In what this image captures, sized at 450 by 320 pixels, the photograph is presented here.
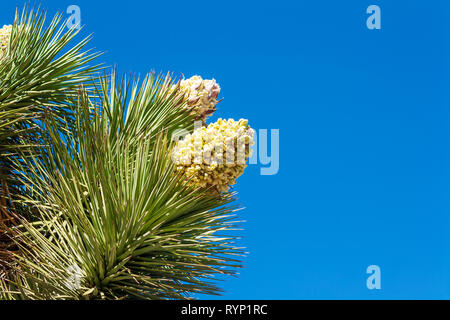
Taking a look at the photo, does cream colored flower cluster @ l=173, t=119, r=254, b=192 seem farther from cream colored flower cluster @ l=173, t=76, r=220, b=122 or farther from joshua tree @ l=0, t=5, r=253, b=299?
cream colored flower cluster @ l=173, t=76, r=220, b=122

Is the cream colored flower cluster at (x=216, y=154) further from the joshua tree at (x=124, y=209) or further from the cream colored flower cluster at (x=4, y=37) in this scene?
the cream colored flower cluster at (x=4, y=37)

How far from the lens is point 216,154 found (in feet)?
14.8

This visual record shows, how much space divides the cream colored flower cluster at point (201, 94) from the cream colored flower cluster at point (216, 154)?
3.94ft

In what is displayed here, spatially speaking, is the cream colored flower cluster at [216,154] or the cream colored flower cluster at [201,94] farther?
the cream colored flower cluster at [201,94]

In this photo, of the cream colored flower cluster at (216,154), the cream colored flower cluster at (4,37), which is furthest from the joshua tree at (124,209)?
the cream colored flower cluster at (4,37)

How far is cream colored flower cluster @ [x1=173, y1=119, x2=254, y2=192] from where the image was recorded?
4.50 m

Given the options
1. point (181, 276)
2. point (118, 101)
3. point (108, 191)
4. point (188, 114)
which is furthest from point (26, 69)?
point (181, 276)

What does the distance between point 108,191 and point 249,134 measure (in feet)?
4.15

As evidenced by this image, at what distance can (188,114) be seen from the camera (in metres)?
5.78

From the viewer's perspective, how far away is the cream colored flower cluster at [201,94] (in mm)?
5793

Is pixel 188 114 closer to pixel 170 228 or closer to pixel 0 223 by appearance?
pixel 170 228

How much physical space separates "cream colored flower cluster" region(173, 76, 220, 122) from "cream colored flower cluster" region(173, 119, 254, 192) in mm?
1200

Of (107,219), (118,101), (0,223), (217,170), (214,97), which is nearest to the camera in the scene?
(107,219)

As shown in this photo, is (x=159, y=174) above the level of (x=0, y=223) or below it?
above
